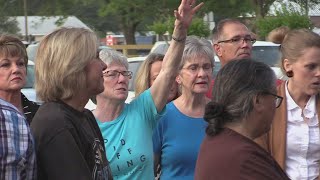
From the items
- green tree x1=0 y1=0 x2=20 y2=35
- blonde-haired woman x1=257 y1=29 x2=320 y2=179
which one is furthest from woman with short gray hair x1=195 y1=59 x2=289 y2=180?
green tree x1=0 y1=0 x2=20 y2=35

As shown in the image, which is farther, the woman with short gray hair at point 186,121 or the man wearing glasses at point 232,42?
the man wearing glasses at point 232,42

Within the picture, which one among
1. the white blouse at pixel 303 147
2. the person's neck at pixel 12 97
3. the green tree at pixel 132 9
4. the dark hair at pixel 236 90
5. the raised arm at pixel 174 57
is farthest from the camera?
the green tree at pixel 132 9

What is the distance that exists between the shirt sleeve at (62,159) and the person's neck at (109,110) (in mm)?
1736

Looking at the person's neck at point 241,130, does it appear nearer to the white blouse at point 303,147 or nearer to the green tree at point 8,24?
the white blouse at point 303,147

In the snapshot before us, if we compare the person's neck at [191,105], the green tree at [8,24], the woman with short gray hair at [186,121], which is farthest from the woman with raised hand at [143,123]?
the green tree at [8,24]

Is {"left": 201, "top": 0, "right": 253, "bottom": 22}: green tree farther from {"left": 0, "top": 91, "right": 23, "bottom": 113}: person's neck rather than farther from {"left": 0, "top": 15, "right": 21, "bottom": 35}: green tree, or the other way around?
{"left": 0, "top": 15, "right": 21, "bottom": 35}: green tree

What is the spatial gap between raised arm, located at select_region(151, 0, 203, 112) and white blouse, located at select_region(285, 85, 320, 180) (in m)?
0.76

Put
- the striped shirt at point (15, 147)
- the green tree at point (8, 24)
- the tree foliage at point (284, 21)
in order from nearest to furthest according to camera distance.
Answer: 1. the striped shirt at point (15, 147)
2. the tree foliage at point (284, 21)
3. the green tree at point (8, 24)

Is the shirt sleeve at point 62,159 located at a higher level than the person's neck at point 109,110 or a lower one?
higher

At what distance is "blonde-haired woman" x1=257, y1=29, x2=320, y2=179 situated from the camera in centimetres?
430

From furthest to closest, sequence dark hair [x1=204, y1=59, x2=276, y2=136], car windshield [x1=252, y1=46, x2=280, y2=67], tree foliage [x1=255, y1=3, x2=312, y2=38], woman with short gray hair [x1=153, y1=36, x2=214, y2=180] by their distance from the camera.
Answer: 1. tree foliage [x1=255, y1=3, x2=312, y2=38]
2. car windshield [x1=252, y1=46, x2=280, y2=67]
3. woman with short gray hair [x1=153, y1=36, x2=214, y2=180]
4. dark hair [x1=204, y1=59, x2=276, y2=136]

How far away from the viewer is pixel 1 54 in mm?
5078

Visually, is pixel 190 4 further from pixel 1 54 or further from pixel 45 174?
pixel 45 174

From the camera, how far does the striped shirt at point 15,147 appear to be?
3.04 meters
